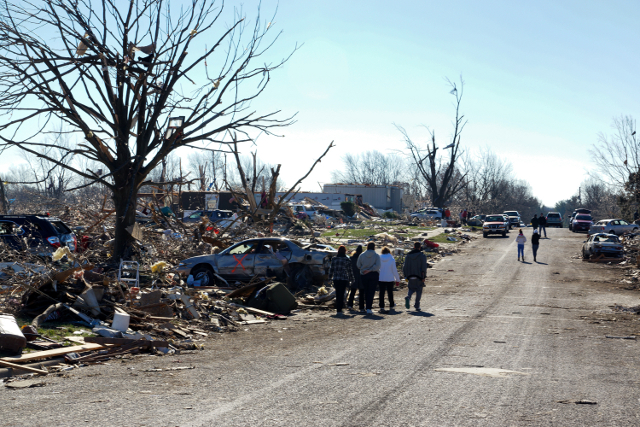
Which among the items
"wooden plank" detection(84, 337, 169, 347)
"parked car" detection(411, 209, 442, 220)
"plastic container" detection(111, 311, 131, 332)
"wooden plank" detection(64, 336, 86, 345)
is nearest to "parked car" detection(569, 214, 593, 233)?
"parked car" detection(411, 209, 442, 220)

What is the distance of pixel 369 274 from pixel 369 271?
76 millimetres

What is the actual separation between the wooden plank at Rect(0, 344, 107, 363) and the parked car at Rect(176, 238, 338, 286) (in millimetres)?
7604

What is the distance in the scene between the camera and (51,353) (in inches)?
320

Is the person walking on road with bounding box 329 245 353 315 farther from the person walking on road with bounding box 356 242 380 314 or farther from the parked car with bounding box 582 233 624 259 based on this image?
the parked car with bounding box 582 233 624 259

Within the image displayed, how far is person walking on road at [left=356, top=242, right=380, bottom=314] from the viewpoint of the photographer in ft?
45.7

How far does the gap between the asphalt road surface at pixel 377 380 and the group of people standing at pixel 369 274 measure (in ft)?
3.40

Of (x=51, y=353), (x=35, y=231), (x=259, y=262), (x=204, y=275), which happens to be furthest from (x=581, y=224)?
(x=51, y=353)

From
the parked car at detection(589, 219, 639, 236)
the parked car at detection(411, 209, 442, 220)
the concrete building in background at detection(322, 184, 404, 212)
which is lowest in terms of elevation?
the parked car at detection(589, 219, 639, 236)

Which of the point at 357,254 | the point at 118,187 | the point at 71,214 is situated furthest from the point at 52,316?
the point at 71,214

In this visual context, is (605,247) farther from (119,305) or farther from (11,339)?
(11,339)

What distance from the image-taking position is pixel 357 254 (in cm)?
1496

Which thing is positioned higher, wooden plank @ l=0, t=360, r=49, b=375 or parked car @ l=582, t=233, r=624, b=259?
parked car @ l=582, t=233, r=624, b=259

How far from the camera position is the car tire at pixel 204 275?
16484mm

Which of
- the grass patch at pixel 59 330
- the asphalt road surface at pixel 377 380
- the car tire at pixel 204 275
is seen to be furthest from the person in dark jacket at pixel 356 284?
the grass patch at pixel 59 330
